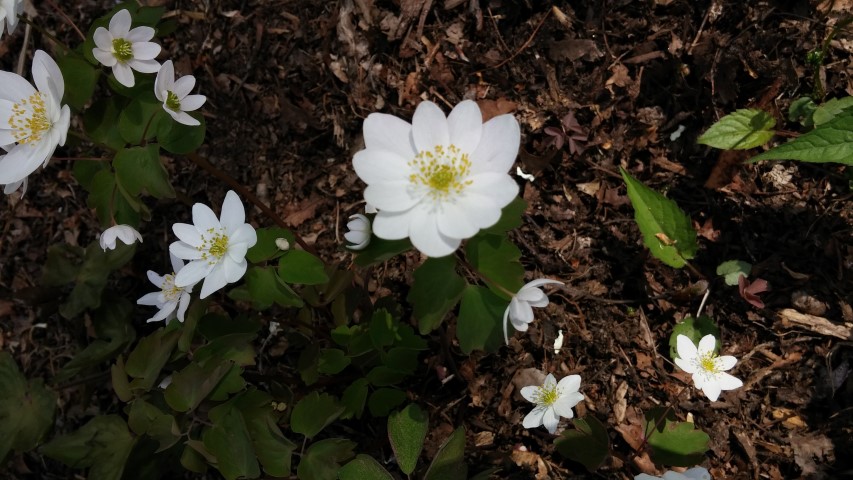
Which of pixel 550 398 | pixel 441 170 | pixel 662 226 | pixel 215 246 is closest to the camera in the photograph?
Result: pixel 441 170

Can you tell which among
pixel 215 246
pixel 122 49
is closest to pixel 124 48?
pixel 122 49

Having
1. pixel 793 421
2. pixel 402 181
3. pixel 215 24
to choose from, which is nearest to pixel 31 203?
pixel 215 24

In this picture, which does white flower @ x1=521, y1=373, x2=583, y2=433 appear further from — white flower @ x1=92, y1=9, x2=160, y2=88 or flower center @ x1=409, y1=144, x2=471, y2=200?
white flower @ x1=92, y1=9, x2=160, y2=88

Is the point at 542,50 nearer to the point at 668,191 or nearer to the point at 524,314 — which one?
the point at 668,191

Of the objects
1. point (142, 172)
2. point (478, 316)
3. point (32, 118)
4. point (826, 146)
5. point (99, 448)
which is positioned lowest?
point (99, 448)

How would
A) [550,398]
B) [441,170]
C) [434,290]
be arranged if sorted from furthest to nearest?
[550,398] < [434,290] < [441,170]

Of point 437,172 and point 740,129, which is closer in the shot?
point 437,172

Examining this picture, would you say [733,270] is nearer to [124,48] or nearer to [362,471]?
[362,471]
